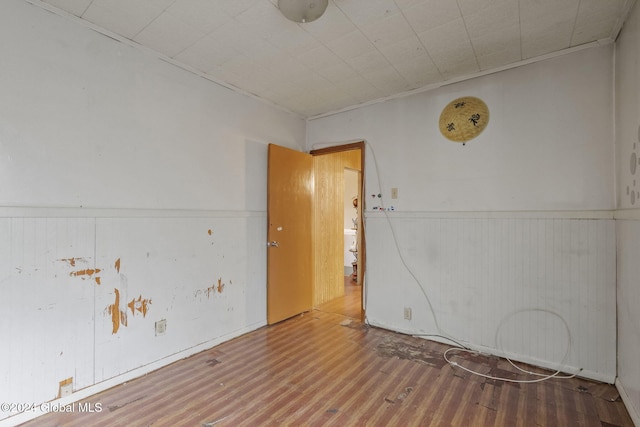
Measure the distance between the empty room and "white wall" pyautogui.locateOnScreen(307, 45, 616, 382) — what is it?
0.7 inches

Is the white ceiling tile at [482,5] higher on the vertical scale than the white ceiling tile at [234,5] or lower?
higher

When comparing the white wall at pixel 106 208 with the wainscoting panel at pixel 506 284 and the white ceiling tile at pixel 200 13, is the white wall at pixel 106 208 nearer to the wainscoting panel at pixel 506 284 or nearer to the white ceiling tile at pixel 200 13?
the white ceiling tile at pixel 200 13

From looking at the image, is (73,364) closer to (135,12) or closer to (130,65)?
(130,65)

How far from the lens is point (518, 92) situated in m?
2.56

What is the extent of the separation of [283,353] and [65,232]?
189cm

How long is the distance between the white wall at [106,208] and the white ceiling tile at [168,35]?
14 cm

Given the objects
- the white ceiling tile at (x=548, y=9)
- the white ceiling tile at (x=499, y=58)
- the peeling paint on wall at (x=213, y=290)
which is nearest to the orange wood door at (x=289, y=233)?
the peeling paint on wall at (x=213, y=290)

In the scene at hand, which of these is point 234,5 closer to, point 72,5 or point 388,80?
point 72,5

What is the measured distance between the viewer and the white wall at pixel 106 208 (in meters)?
1.79

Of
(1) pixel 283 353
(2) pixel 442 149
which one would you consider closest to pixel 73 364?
(1) pixel 283 353

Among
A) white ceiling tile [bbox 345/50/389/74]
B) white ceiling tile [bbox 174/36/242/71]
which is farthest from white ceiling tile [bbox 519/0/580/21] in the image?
white ceiling tile [bbox 174/36/242/71]

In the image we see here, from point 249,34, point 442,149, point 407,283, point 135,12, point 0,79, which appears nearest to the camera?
point 0,79

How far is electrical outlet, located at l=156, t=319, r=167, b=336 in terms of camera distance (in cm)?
243

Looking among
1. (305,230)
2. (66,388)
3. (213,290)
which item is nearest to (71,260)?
(66,388)
